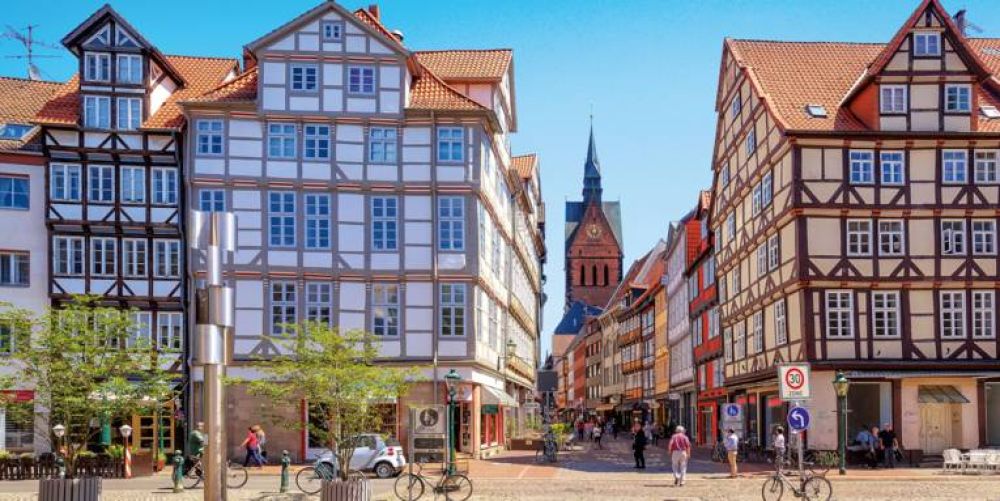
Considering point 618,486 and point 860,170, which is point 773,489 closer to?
point 618,486

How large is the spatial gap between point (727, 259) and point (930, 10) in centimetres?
1461

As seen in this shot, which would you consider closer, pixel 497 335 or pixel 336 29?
pixel 336 29

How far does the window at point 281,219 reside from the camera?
43.0 metres

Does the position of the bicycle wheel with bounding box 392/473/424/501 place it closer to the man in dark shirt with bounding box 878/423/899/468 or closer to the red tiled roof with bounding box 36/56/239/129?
the man in dark shirt with bounding box 878/423/899/468

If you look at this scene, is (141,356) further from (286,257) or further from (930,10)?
(930,10)

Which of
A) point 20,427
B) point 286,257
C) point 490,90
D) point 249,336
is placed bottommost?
point 20,427

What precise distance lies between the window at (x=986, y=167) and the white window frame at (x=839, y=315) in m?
5.76

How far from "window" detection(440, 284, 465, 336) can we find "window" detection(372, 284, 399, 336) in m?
1.62

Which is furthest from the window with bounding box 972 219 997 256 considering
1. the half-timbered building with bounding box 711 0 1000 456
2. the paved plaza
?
the paved plaza

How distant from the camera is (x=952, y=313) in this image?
130ft

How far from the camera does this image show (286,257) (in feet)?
141

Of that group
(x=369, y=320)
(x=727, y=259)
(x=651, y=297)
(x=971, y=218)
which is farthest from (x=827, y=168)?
(x=651, y=297)

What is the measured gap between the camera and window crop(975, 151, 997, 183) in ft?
132

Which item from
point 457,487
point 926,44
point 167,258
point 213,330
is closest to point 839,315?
point 926,44
